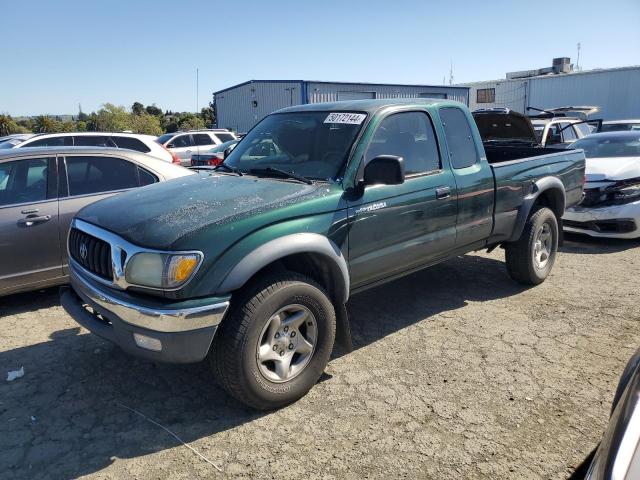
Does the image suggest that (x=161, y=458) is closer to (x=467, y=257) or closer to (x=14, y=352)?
(x=14, y=352)

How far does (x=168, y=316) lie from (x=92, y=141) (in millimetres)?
7917

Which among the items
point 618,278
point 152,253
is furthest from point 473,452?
point 618,278

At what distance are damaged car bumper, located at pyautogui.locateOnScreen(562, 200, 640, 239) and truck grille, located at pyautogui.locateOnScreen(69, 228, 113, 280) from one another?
6.67m

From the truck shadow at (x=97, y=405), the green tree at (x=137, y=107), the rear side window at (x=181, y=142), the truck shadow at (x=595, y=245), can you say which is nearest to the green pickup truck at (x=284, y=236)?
the truck shadow at (x=97, y=405)

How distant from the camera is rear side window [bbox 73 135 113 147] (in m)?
9.30

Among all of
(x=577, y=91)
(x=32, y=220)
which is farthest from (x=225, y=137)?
(x=577, y=91)

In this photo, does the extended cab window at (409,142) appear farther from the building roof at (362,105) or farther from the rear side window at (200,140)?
the rear side window at (200,140)

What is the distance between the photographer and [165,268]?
2.79m

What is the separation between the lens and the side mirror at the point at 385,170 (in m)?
3.43

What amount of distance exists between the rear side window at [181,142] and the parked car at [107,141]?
6758 mm

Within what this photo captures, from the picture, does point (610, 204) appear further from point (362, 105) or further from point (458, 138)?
point (362, 105)

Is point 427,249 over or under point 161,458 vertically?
over

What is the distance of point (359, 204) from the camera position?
11.7 ft

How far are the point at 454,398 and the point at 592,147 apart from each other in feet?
24.1
